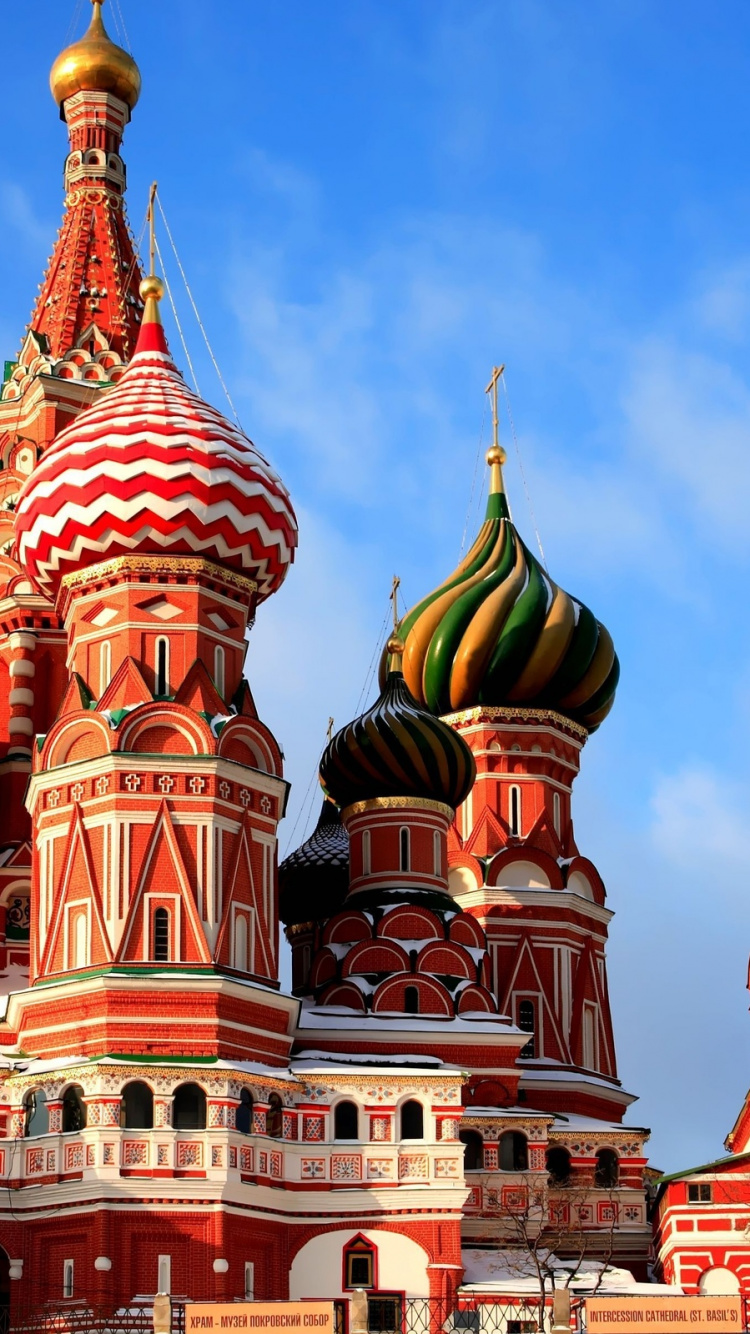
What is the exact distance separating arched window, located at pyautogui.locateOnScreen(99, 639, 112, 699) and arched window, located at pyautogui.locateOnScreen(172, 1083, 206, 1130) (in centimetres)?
584

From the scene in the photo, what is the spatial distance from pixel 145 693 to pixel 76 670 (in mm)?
1532

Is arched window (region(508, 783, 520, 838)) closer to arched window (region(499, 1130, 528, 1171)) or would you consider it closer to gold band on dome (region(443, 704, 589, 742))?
gold band on dome (region(443, 704, 589, 742))

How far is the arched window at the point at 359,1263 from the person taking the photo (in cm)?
3102

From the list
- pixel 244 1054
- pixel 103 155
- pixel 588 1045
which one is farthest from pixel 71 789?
pixel 103 155

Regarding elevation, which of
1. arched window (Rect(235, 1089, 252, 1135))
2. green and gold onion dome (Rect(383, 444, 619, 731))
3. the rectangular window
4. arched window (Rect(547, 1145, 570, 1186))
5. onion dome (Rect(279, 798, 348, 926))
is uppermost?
green and gold onion dome (Rect(383, 444, 619, 731))

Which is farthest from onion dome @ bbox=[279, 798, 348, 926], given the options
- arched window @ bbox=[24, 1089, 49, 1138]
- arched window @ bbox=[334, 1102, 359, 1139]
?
arched window @ bbox=[24, 1089, 49, 1138]

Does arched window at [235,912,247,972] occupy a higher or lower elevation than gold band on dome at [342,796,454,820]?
lower

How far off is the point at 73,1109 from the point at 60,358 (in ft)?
45.5

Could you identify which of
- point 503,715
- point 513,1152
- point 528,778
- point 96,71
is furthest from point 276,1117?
point 96,71

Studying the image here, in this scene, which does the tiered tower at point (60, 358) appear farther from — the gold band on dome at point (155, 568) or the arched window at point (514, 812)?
the arched window at point (514, 812)

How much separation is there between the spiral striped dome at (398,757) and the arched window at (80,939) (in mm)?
6791

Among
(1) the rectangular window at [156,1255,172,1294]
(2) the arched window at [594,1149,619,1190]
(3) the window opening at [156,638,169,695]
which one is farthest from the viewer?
(2) the arched window at [594,1149,619,1190]

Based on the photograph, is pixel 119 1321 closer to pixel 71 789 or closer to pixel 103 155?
pixel 71 789

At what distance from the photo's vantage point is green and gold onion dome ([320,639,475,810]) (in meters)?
37.2
